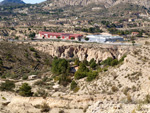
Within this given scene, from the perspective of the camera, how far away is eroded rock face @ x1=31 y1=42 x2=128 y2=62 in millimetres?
55391

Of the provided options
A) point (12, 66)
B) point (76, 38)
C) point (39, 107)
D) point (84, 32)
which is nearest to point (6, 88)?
point (39, 107)

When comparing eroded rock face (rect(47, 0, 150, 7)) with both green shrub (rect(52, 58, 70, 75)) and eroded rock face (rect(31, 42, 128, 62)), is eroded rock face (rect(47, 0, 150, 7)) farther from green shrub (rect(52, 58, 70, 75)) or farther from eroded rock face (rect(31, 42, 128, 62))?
green shrub (rect(52, 58, 70, 75))

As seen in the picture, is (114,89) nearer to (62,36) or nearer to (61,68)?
(61,68)

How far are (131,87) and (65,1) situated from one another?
17959 centimetres

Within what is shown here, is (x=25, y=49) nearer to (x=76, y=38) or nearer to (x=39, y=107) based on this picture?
A: (x=76, y=38)

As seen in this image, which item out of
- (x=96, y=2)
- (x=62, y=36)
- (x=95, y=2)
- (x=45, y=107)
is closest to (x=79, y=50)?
(x=62, y=36)

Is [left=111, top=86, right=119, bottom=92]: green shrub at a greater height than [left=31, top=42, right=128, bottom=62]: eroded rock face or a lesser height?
greater

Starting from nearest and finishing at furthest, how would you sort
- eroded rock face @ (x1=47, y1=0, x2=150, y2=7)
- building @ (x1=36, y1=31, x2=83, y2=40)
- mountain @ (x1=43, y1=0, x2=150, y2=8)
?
building @ (x1=36, y1=31, x2=83, y2=40), mountain @ (x1=43, y1=0, x2=150, y2=8), eroded rock face @ (x1=47, y1=0, x2=150, y2=7)

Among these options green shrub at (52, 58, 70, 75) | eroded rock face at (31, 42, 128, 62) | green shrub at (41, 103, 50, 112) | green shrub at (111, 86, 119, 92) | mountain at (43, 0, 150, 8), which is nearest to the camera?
green shrub at (41, 103, 50, 112)

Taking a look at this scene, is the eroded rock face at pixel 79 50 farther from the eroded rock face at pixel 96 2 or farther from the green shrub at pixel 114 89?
the eroded rock face at pixel 96 2

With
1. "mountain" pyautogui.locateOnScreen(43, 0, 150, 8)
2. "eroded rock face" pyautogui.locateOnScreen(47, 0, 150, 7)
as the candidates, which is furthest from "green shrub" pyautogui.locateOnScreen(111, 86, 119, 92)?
"eroded rock face" pyautogui.locateOnScreen(47, 0, 150, 7)

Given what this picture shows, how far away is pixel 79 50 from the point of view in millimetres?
61031

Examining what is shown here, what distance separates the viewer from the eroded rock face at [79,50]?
55.4 metres

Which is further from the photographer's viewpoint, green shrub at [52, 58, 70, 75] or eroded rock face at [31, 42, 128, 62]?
eroded rock face at [31, 42, 128, 62]
